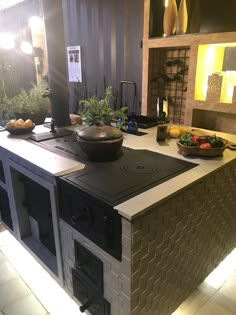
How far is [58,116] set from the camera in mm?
2010

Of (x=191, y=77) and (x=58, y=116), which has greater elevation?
(x=191, y=77)

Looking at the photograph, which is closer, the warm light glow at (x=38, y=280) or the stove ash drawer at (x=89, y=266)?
the stove ash drawer at (x=89, y=266)

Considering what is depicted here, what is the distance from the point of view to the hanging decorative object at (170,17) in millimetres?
1841

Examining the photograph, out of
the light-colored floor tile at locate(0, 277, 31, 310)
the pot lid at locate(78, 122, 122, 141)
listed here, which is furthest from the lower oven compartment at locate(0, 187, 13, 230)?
the pot lid at locate(78, 122, 122, 141)

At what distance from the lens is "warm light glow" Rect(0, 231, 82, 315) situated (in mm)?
1433

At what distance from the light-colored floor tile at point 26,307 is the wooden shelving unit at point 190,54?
5.23 feet

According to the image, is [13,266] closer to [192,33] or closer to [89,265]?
[89,265]

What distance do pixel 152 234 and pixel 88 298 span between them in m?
0.55

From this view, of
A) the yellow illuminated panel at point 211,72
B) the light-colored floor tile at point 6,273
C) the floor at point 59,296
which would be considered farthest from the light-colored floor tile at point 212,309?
the yellow illuminated panel at point 211,72

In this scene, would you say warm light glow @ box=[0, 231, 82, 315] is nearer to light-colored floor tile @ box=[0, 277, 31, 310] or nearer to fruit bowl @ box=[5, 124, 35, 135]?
light-colored floor tile @ box=[0, 277, 31, 310]

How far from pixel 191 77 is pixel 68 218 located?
4.35 feet

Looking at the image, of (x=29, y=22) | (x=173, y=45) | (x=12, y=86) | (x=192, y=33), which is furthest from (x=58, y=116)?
(x=29, y=22)

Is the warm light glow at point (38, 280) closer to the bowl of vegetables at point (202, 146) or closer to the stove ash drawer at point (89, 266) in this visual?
the stove ash drawer at point (89, 266)

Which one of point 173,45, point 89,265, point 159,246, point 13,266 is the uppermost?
point 173,45
